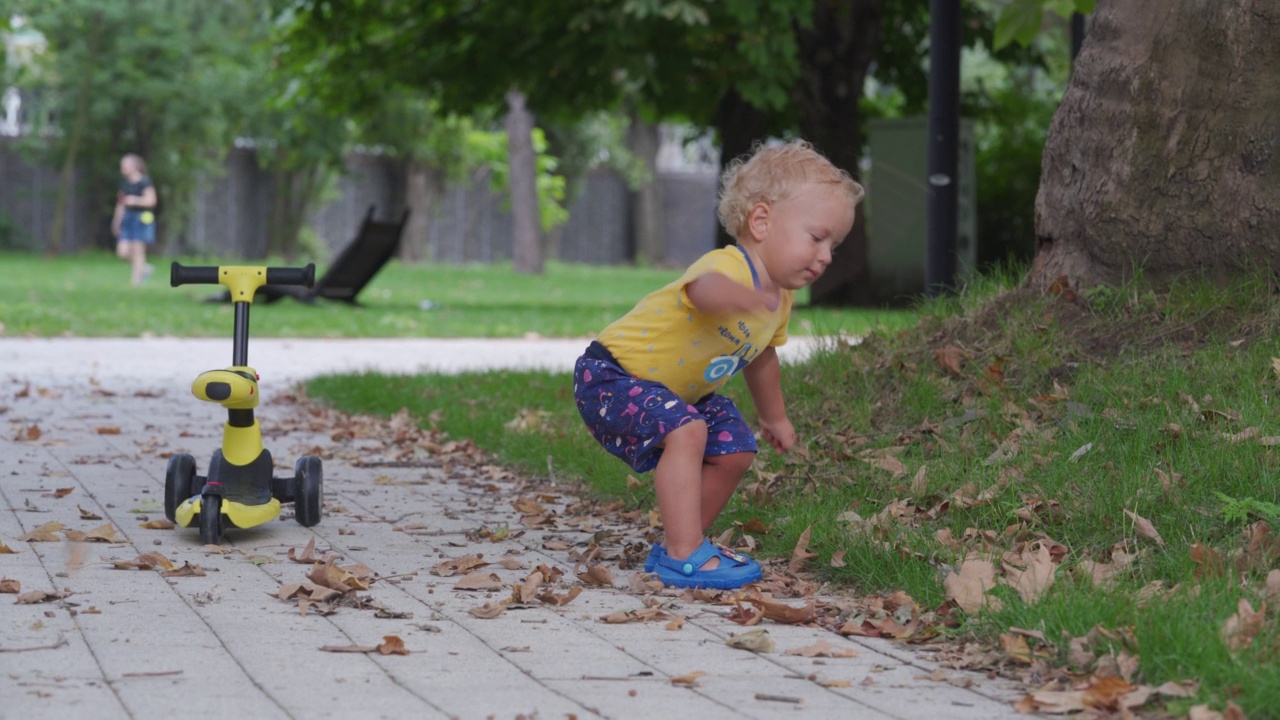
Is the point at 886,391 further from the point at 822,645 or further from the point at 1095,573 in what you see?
the point at 822,645

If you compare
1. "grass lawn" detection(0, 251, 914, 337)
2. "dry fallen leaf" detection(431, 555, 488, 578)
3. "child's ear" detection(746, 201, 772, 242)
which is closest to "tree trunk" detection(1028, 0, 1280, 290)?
"grass lawn" detection(0, 251, 914, 337)

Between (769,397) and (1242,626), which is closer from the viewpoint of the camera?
(1242,626)

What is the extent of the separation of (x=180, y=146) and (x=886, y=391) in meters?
28.7

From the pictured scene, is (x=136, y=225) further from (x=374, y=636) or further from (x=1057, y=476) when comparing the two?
(x=374, y=636)

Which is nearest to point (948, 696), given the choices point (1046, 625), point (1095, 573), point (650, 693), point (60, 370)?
point (1046, 625)

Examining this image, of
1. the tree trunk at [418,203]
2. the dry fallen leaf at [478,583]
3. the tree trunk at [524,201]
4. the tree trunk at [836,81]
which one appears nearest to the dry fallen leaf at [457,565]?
the dry fallen leaf at [478,583]

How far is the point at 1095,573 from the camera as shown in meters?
3.98

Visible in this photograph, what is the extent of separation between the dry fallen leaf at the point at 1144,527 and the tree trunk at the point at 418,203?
33.4 metres

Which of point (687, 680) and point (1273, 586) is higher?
point (1273, 586)

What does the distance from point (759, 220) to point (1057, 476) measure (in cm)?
127

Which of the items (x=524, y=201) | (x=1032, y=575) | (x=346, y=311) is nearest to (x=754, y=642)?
(x=1032, y=575)

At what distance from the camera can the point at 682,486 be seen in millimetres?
4336

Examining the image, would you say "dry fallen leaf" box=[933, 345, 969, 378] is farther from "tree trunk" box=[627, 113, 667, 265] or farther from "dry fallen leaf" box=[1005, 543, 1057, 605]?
"tree trunk" box=[627, 113, 667, 265]

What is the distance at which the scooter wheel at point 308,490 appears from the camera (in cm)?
512
